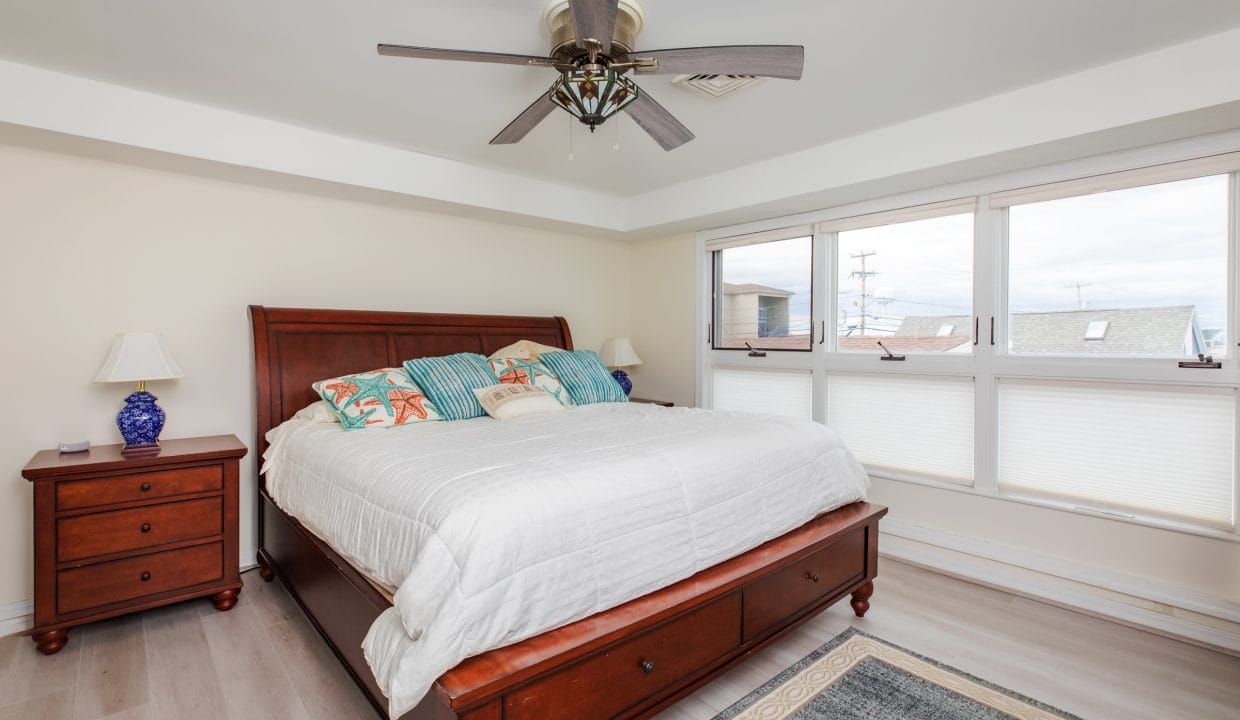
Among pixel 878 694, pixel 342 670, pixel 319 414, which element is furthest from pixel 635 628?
pixel 319 414

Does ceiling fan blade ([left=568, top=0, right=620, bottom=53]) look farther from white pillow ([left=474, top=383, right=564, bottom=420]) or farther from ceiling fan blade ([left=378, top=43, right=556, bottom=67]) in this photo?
white pillow ([left=474, top=383, right=564, bottom=420])

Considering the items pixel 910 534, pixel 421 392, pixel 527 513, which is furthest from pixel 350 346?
pixel 910 534

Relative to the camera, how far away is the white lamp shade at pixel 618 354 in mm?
4551

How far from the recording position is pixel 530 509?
5.13ft

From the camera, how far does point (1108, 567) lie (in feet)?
8.89

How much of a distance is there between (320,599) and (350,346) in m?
1.62

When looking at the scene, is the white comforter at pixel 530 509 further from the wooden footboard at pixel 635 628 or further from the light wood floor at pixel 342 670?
the light wood floor at pixel 342 670

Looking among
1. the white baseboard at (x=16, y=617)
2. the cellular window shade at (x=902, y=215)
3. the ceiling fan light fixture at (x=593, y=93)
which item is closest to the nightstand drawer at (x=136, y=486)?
the white baseboard at (x=16, y=617)

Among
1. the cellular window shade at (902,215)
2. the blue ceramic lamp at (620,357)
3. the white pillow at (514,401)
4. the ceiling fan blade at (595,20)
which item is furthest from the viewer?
the blue ceramic lamp at (620,357)

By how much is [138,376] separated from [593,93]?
7.75 ft

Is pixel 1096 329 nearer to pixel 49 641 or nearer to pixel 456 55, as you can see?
pixel 456 55

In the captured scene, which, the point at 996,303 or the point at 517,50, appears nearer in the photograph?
the point at 517,50

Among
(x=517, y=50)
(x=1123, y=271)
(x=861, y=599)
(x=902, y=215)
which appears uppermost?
(x=517, y=50)

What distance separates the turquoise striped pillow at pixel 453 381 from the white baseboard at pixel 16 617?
6.27ft
